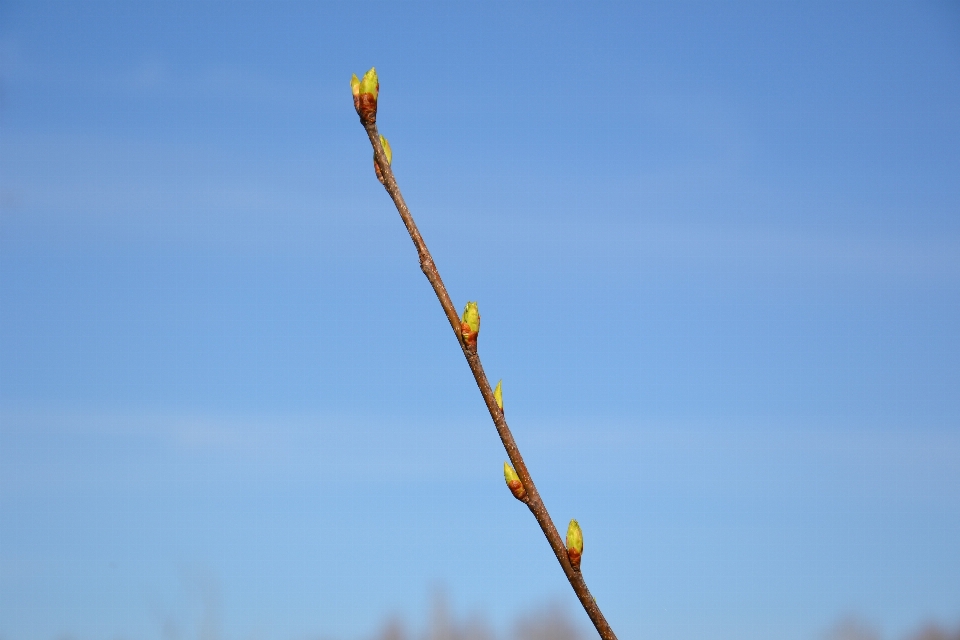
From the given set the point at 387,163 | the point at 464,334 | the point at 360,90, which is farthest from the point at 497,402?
the point at 360,90

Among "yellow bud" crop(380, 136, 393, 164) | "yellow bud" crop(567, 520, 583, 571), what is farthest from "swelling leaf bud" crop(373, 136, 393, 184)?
"yellow bud" crop(567, 520, 583, 571)

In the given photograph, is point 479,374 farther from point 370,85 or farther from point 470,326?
point 370,85

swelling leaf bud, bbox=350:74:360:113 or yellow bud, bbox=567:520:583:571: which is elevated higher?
swelling leaf bud, bbox=350:74:360:113

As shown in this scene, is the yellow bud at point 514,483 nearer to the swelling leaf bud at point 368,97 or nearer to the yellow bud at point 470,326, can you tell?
the yellow bud at point 470,326

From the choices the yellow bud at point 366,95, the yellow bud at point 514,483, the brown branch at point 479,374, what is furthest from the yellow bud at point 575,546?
the yellow bud at point 366,95

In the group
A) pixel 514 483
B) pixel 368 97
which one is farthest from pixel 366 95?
pixel 514 483

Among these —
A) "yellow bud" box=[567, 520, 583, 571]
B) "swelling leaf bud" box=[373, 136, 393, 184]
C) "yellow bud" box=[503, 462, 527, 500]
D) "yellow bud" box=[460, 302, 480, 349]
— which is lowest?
"yellow bud" box=[567, 520, 583, 571]

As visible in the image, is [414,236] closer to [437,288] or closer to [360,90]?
[437,288]

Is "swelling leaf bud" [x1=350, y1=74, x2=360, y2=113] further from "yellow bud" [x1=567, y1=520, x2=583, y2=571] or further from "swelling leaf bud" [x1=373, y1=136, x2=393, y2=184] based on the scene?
"yellow bud" [x1=567, y1=520, x2=583, y2=571]

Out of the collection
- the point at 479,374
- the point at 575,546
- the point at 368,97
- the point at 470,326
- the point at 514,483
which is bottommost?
the point at 575,546
